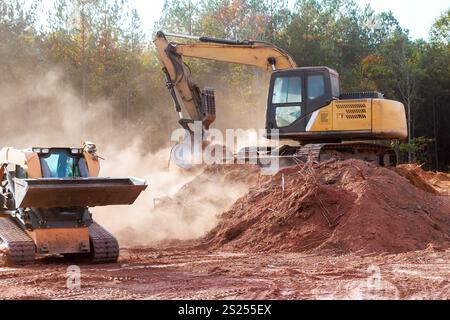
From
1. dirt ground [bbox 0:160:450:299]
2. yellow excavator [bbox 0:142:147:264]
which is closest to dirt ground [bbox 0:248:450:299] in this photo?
dirt ground [bbox 0:160:450:299]

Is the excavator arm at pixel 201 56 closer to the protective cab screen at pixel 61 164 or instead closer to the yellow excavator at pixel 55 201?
the protective cab screen at pixel 61 164

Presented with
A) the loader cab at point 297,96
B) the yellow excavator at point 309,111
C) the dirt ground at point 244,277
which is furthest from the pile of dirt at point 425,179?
the dirt ground at point 244,277

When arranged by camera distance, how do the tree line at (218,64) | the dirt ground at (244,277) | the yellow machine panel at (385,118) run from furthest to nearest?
the tree line at (218,64) < the yellow machine panel at (385,118) < the dirt ground at (244,277)

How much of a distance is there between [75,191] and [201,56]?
8.84m

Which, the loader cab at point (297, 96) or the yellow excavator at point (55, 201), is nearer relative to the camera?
the yellow excavator at point (55, 201)

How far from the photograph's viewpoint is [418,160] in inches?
1597

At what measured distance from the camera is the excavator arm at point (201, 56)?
18031 millimetres

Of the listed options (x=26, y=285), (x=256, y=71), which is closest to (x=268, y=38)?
(x=256, y=71)

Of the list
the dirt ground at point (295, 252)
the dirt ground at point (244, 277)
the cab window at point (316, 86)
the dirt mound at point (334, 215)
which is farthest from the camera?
the cab window at point (316, 86)

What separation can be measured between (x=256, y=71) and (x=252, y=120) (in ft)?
8.66

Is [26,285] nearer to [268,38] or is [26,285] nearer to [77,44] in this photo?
[77,44]

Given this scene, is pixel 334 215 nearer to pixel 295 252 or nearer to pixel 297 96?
pixel 295 252

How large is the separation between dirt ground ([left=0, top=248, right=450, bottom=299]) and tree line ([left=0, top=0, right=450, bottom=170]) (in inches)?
1004

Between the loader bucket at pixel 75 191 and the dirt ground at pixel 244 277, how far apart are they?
0.88 meters
